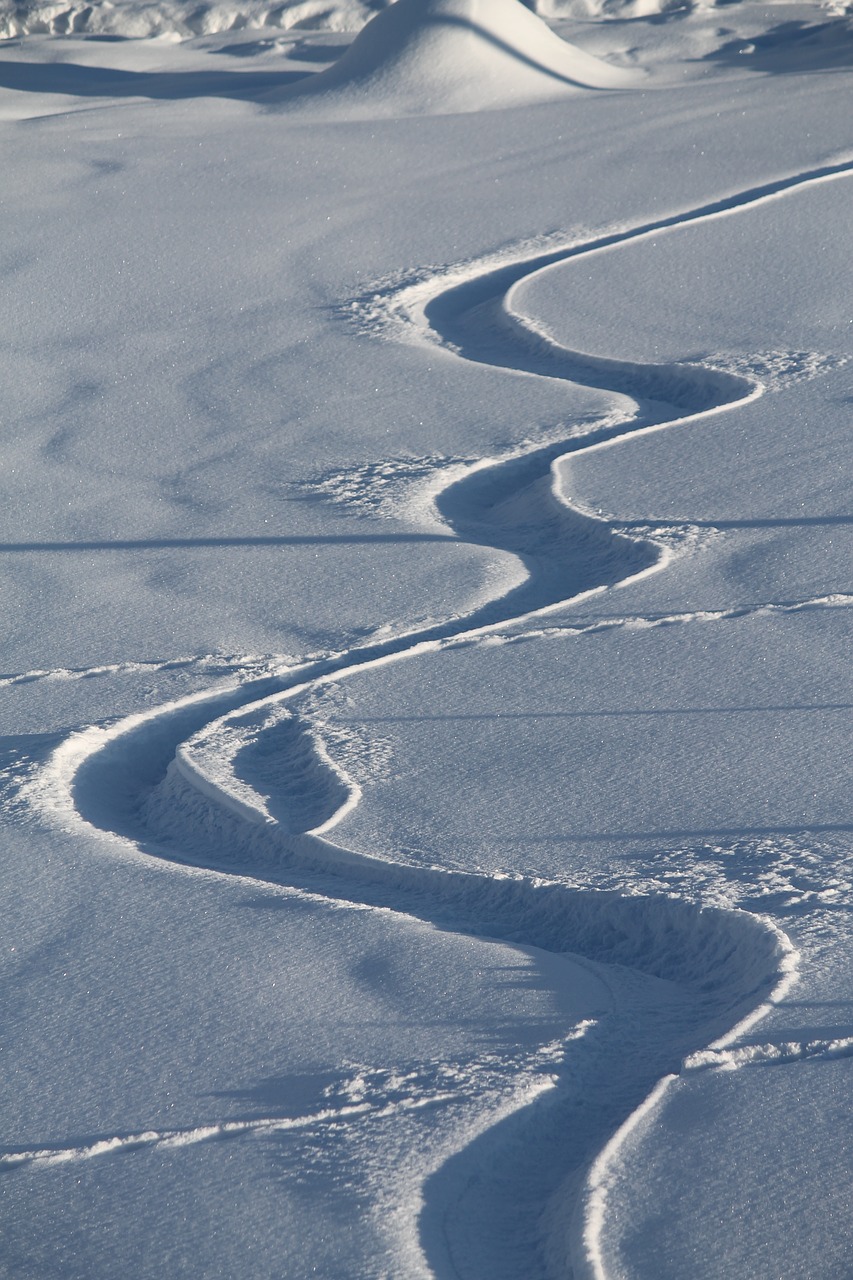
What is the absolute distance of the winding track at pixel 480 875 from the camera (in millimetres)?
1807

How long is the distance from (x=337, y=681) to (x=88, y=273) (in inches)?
115

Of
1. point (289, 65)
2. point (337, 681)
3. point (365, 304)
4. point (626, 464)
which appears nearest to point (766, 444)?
point (626, 464)

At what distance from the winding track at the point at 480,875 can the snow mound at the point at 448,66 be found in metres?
3.27

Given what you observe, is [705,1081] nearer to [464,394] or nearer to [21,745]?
[21,745]

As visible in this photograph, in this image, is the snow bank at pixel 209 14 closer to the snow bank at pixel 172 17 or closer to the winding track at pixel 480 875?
the snow bank at pixel 172 17

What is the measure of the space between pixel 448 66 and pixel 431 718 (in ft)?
17.3

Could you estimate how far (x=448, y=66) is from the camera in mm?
6832

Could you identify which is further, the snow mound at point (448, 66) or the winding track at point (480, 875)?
the snow mound at point (448, 66)

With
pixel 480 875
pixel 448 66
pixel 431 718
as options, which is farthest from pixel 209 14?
pixel 480 875

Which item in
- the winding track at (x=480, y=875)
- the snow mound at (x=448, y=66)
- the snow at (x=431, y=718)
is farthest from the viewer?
the snow mound at (x=448, y=66)

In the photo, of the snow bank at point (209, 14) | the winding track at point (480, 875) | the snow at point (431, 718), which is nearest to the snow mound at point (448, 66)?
the snow at point (431, 718)

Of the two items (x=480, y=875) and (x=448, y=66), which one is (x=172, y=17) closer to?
(x=448, y=66)

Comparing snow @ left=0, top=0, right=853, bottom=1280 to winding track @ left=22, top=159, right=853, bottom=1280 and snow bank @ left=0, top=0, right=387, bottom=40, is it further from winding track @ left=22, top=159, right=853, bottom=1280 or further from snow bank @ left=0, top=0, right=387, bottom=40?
snow bank @ left=0, top=0, right=387, bottom=40

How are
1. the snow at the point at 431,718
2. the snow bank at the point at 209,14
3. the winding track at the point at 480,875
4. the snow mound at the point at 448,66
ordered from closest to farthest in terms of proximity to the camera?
1. the snow at the point at 431,718
2. the winding track at the point at 480,875
3. the snow mound at the point at 448,66
4. the snow bank at the point at 209,14
